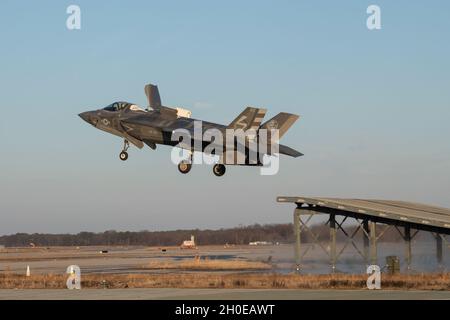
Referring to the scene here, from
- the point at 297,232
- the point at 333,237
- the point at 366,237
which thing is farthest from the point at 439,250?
the point at 297,232

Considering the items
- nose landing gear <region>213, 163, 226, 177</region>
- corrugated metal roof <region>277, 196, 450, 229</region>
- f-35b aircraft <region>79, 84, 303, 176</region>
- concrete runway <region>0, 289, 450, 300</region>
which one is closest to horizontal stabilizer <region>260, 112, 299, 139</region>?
f-35b aircraft <region>79, 84, 303, 176</region>

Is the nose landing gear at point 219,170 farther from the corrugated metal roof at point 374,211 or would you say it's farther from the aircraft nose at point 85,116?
the aircraft nose at point 85,116

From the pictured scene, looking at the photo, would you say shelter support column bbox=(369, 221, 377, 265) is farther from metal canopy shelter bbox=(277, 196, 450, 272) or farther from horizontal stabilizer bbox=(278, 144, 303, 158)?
horizontal stabilizer bbox=(278, 144, 303, 158)

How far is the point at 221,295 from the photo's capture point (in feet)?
106

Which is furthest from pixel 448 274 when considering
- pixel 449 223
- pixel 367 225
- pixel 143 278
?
pixel 143 278

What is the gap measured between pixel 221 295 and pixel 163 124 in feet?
50.9

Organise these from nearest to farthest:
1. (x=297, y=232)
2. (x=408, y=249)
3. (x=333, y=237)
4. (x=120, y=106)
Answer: (x=120, y=106) < (x=408, y=249) < (x=333, y=237) < (x=297, y=232)

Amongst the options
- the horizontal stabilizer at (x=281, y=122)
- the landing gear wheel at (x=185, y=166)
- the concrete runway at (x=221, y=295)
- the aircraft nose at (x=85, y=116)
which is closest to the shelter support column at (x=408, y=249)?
the horizontal stabilizer at (x=281, y=122)

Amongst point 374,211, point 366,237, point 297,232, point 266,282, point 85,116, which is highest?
point 85,116

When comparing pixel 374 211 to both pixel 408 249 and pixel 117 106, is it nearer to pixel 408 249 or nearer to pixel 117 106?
pixel 408 249
